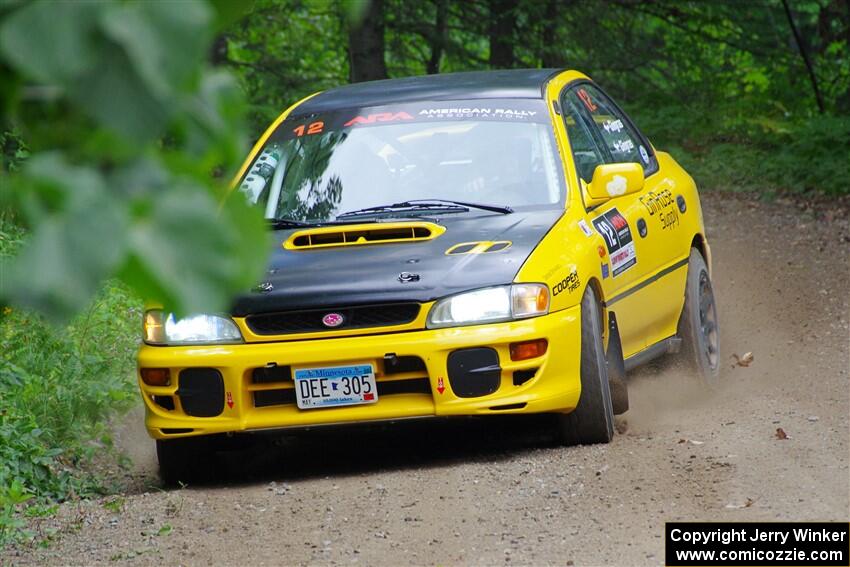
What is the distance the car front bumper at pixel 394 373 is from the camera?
224 inches

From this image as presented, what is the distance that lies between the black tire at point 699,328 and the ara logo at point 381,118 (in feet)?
6.48

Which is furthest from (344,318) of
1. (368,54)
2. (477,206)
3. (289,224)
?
(368,54)

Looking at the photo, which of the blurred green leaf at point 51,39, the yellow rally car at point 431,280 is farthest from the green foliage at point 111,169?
the yellow rally car at point 431,280

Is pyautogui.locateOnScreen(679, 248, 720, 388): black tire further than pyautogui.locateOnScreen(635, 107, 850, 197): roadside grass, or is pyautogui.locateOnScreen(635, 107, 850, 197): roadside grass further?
pyautogui.locateOnScreen(635, 107, 850, 197): roadside grass

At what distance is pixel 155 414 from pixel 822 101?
1321 centimetres

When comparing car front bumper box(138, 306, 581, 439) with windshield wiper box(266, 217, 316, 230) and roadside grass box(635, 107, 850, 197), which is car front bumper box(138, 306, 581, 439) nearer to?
windshield wiper box(266, 217, 316, 230)

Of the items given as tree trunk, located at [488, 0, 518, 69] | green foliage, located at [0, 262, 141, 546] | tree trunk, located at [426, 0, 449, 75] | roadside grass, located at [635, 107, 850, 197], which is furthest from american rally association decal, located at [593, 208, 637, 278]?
tree trunk, located at [426, 0, 449, 75]

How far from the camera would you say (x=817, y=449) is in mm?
5809

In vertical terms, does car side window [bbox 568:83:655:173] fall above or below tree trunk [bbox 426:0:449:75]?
above

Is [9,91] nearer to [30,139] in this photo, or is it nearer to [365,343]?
[30,139]

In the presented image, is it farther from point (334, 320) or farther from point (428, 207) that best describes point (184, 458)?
point (428, 207)

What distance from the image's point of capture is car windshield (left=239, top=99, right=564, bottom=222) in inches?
260

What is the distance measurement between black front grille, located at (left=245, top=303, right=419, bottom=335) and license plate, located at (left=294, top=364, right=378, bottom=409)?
0.17 metres

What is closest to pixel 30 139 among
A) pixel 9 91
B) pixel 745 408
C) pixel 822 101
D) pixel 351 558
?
pixel 9 91
